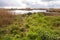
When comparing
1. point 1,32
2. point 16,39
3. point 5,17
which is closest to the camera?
point 16,39

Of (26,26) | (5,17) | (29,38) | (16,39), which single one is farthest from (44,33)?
(5,17)

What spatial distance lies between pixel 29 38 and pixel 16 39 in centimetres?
134

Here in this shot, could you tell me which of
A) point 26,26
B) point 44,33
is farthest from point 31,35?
point 26,26

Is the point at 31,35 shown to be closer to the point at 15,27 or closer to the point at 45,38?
the point at 45,38

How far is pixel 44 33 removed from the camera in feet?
39.0

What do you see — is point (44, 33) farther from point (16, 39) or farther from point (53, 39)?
point (16, 39)

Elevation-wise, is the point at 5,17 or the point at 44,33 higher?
the point at 44,33

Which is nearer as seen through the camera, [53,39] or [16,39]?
[53,39]

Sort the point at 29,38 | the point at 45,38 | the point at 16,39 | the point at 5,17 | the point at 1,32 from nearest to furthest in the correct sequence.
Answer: the point at 45,38 → the point at 29,38 → the point at 16,39 → the point at 1,32 → the point at 5,17

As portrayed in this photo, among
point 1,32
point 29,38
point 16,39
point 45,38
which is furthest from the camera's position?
point 1,32

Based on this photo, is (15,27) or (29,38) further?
(15,27)

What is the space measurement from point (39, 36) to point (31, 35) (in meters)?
0.83

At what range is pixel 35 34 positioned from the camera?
12.2 metres

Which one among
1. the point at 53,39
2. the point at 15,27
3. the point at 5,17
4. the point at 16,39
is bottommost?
the point at 5,17
